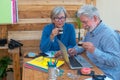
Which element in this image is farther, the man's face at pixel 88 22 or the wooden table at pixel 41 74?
the man's face at pixel 88 22

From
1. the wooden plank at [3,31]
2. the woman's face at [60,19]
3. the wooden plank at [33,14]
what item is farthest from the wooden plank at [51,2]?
the woman's face at [60,19]

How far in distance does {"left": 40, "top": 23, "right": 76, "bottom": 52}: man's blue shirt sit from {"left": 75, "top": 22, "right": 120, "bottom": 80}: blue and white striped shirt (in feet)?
2.16

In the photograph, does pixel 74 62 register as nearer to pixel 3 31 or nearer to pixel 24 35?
pixel 24 35

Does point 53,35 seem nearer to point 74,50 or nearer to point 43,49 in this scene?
point 43,49

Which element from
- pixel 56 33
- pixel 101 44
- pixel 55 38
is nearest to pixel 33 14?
pixel 55 38

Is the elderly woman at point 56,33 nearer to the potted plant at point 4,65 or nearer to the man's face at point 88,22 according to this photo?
the man's face at point 88,22

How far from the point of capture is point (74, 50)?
2.74 meters

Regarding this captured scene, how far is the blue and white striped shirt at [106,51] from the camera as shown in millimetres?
2295

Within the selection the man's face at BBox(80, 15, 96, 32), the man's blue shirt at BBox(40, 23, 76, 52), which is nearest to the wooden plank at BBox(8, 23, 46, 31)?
the man's blue shirt at BBox(40, 23, 76, 52)

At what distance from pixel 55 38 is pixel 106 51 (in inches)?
38.7

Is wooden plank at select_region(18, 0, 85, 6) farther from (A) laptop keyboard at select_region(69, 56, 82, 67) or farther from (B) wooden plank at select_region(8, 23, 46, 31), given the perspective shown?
(A) laptop keyboard at select_region(69, 56, 82, 67)

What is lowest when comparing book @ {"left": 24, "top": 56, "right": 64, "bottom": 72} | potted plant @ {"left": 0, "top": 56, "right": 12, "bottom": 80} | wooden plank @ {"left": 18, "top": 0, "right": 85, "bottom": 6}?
potted plant @ {"left": 0, "top": 56, "right": 12, "bottom": 80}

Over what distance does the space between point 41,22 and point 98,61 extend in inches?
64.8

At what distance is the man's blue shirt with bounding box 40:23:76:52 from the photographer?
119 inches
